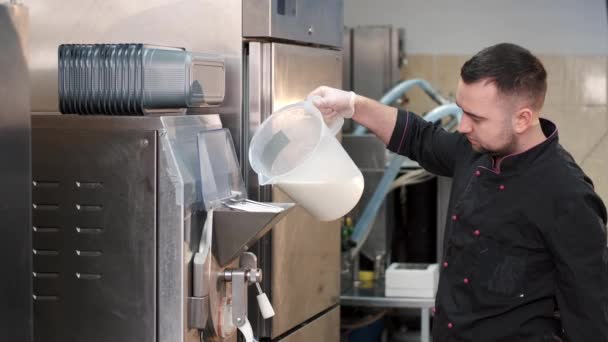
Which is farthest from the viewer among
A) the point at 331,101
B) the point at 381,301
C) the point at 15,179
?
the point at 381,301

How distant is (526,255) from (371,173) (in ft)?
6.32

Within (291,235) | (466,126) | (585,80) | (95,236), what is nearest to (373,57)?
(585,80)

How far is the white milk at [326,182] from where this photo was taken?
2.12 meters

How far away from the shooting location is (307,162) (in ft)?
6.94

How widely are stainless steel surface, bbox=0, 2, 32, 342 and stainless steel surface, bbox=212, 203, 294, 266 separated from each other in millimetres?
545

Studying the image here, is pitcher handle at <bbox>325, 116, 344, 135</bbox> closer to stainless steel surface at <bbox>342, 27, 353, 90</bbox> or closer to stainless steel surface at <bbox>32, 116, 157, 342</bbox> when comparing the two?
stainless steel surface at <bbox>32, 116, 157, 342</bbox>

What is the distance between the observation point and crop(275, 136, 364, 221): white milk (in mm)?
2119

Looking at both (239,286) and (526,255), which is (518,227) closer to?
(526,255)

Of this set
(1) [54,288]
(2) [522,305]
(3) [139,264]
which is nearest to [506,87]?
(2) [522,305]

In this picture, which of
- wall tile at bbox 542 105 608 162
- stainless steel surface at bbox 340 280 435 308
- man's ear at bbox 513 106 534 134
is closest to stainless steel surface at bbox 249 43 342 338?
man's ear at bbox 513 106 534 134

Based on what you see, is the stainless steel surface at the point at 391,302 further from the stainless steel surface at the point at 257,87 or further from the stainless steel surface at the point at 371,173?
the stainless steel surface at the point at 257,87

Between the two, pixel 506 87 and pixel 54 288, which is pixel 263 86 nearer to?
pixel 506 87

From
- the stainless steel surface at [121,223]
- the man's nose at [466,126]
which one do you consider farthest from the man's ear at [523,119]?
the stainless steel surface at [121,223]

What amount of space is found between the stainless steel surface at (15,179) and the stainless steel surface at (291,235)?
968 millimetres
